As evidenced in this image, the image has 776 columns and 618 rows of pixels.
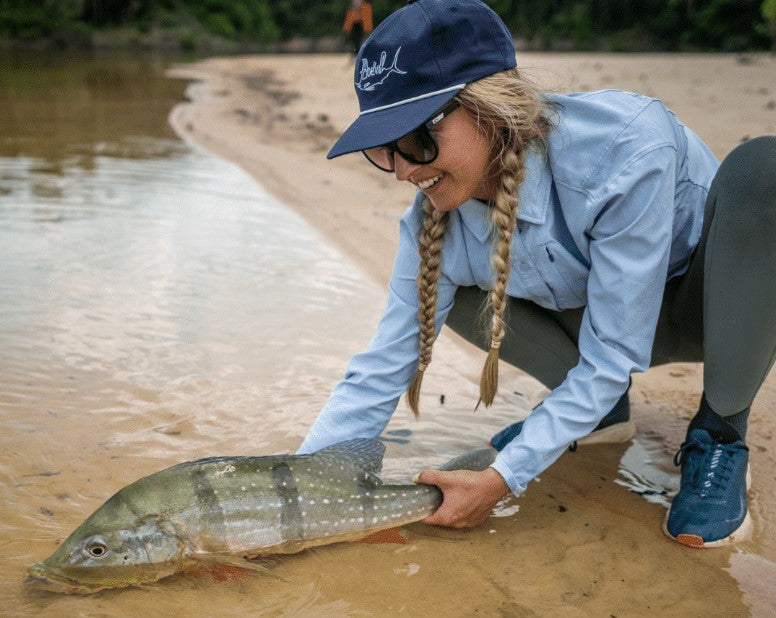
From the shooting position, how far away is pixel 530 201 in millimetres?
2857

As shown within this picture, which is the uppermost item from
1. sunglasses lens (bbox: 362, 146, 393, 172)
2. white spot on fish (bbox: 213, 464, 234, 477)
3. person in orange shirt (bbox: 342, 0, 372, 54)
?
person in orange shirt (bbox: 342, 0, 372, 54)

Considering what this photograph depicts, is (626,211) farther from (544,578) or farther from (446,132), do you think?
(544,578)

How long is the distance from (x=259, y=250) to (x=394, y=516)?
3.93 metres

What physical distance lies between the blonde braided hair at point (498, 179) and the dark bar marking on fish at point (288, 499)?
0.70m

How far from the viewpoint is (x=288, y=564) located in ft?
9.49

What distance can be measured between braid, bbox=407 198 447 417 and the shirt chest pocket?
1.19ft

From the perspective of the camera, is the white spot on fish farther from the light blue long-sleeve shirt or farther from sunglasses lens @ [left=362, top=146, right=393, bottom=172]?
sunglasses lens @ [left=362, top=146, right=393, bottom=172]

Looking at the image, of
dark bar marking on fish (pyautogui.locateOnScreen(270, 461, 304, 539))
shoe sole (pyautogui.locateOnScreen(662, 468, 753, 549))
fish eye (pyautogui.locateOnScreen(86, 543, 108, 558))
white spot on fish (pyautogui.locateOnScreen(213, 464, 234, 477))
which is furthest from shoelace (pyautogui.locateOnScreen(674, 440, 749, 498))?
fish eye (pyautogui.locateOnScreen(86, 543, 108, 558))

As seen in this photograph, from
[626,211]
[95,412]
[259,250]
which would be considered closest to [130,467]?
[95,412]

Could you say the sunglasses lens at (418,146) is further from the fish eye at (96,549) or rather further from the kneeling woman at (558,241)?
the fish eye at (96,549)

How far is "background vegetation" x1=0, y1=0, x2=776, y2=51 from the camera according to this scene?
4347 cm

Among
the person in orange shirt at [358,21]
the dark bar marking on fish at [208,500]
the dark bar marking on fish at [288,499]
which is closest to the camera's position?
the dark bar marking on fish at [208,500]

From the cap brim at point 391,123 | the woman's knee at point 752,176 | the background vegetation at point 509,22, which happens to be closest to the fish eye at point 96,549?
the cap brim at point 391,123

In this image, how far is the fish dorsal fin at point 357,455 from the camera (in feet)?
9.63
